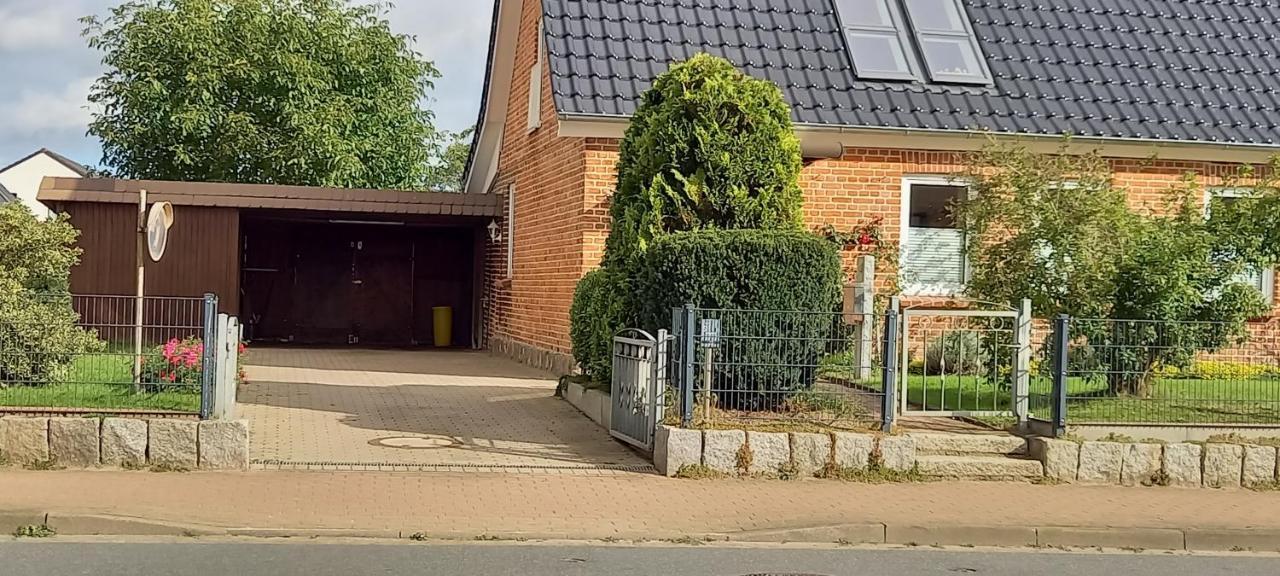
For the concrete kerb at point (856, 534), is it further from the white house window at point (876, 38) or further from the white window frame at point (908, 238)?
the white house window at point (876, 38)

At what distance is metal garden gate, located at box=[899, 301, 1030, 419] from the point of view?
419 inches

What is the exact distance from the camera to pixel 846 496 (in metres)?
9.24

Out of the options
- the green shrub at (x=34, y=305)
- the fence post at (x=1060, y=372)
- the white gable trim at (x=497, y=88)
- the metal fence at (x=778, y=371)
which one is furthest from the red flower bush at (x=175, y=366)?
the white gable trim at (x=497, y=88)

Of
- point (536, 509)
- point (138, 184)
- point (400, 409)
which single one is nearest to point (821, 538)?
point (536, 509)

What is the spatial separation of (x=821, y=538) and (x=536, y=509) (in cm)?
197

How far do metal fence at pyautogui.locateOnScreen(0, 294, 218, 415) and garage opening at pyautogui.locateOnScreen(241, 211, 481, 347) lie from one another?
13.0m

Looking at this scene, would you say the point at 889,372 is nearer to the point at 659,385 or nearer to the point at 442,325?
the point at 659,385

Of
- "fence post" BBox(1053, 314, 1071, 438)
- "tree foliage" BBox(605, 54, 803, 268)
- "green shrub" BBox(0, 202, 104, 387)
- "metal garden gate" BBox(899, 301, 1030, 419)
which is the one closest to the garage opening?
"green shrub" BBox(0, 202, 104, 387)

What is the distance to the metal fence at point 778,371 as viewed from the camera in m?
10.0

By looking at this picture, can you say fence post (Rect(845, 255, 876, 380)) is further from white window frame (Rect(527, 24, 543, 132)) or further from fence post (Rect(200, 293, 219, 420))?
white window frame (Rect(527, 24, 543, 132))

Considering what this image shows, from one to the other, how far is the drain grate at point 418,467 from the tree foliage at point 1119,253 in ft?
13.6

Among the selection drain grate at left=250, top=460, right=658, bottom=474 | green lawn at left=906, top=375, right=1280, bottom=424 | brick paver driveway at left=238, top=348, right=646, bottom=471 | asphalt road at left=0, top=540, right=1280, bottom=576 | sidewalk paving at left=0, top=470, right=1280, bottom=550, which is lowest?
asphalt road at left=0, top=540, right=1280, bottom=576

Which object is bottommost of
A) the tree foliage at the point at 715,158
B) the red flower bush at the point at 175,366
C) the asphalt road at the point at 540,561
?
the asphalt road at the point at 540,561

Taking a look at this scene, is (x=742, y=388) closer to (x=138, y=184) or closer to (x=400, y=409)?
(x=400, y=409)
